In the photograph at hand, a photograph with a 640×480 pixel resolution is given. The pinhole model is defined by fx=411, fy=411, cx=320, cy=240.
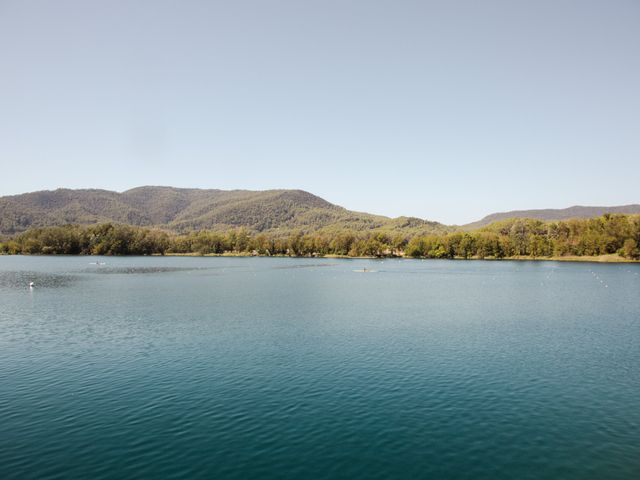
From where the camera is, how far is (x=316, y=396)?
34750 millimetres

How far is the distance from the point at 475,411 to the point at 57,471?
92.5 feet

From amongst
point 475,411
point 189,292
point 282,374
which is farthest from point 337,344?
point 189,292

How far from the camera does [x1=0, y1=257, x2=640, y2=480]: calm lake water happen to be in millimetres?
24312

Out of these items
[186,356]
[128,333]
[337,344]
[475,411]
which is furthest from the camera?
[128,333]

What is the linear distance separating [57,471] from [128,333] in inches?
1485

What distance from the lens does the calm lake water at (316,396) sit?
957 inches

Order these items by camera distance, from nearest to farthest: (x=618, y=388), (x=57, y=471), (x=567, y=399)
Answer: (x=57, y=471), (x=567, y=399), (x=618, y=388)

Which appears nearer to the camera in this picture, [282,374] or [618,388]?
[618,388]

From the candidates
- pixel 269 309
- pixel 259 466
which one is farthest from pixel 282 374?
pixel 269 309

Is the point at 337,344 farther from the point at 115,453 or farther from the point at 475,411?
the point at 115,453

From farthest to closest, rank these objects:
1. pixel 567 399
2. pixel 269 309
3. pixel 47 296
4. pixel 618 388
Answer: pixel 47 296 → pixel 269 309 → pixel 618 388 → pixel 567 399

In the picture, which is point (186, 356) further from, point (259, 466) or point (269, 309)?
point (269, 309)

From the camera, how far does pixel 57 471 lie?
74.6 feet

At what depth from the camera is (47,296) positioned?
9581 centimetres
